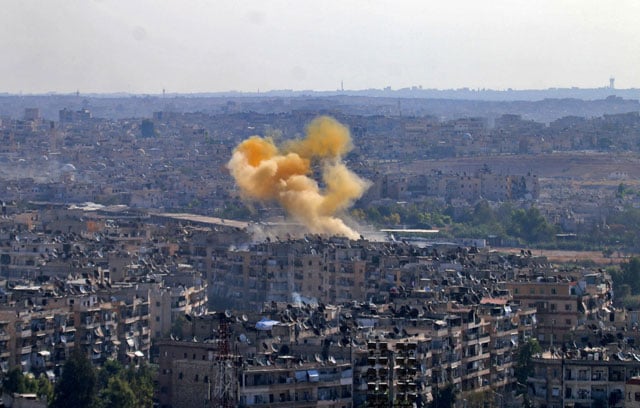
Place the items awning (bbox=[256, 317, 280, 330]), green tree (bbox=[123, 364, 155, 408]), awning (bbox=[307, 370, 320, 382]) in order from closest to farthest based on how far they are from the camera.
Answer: awning (bbox=[307, 370, 320, 382]) → green tree (bbox=[123, 364, 155, 408]) → awning (bbox=[256, 317, 280, 330])

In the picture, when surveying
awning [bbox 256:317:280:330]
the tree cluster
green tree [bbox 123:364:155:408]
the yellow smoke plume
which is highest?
awning [bbox 256:317:280:330]

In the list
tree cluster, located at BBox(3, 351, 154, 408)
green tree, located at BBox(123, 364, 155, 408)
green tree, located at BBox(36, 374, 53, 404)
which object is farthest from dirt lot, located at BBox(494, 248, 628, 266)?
green tree, located at BBox(36, 374, 53, 404)

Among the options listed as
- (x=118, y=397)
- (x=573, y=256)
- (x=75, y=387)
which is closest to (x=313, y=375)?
(x=118, y=397)

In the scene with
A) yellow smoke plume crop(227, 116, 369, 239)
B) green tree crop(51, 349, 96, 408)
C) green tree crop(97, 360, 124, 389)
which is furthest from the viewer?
yellow smoke plume crop(227, 116, 369, 239)

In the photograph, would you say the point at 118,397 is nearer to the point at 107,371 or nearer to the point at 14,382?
the point at 14,382

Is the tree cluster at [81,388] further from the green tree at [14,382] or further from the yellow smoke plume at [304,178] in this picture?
the yellow smoke plume at [304,178]

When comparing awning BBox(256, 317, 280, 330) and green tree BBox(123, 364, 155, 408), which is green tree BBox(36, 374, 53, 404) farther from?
awning BBox(256, 317, 280, 330)

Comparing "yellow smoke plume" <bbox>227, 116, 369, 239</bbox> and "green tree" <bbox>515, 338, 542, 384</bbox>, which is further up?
"green tree" <bbox>515, 338, 542, 384</bbox>

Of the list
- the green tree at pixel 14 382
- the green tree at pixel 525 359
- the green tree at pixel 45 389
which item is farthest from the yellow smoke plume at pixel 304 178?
the green tree at pixel 14 382
